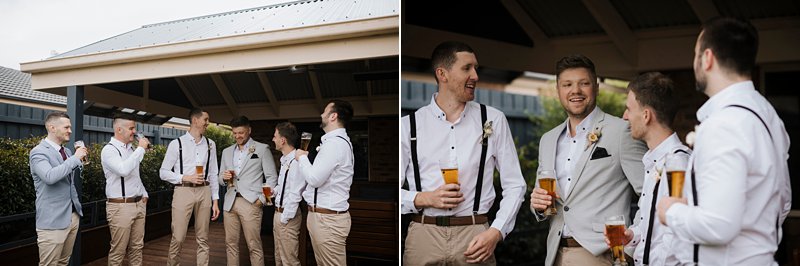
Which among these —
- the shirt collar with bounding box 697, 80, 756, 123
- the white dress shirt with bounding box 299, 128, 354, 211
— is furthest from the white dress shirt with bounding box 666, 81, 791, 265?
the white dress shirt with bounding box 299, 128, 354, 211

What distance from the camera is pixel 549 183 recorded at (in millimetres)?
2309

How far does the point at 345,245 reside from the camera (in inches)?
147

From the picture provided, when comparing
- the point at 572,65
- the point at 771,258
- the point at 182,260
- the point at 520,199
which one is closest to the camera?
the point at 771,258

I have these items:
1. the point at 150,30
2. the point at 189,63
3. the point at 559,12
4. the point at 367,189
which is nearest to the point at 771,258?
the point at 559,12

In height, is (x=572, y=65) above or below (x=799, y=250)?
above

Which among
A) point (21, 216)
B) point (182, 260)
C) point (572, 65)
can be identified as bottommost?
point (182, 260)

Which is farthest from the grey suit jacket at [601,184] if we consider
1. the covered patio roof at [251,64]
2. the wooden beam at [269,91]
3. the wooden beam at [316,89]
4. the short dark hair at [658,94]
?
the wooden beam at [269,91]

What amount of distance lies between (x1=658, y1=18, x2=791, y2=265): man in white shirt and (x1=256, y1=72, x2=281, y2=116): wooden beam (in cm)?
248

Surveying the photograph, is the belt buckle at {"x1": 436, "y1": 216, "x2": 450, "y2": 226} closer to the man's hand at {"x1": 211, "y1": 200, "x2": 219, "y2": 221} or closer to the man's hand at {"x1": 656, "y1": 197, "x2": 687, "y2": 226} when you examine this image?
the man's hand at {"x1": 656, "y1": 197, "x2": 687, "y2": 226}

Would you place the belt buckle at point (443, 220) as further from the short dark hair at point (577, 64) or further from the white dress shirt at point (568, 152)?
the short dark hair at point (577, 64)

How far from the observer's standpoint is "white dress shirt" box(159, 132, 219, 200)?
3.82 metres

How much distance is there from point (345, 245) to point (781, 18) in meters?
2.66

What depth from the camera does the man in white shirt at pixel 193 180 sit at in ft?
12.5

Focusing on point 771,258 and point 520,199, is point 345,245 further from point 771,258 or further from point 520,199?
point 771,258
